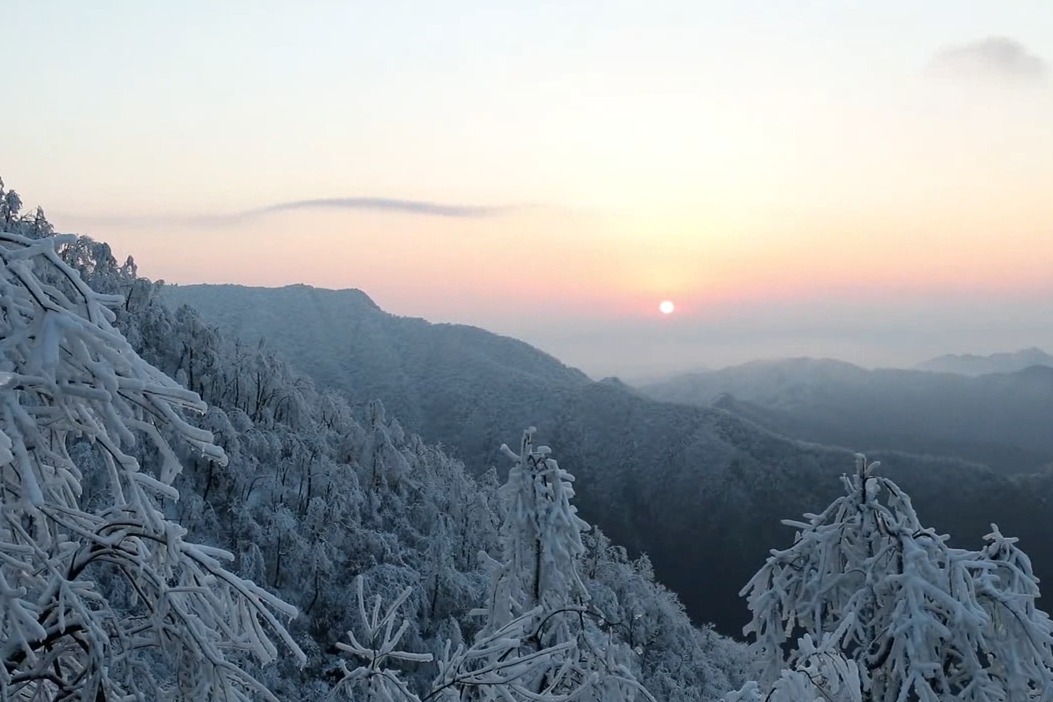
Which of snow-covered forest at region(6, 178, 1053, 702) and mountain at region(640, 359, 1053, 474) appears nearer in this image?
snow-covered forest at region(6, 178, 1053, 702)

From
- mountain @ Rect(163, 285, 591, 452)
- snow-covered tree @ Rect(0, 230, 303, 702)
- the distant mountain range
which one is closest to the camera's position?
snow-covered tree @ Rect(0, 230, 303, 702)

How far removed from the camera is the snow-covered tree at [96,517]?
8.82 ft

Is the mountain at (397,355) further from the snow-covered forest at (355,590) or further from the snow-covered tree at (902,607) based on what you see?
the snow-covered tree at (902,607)

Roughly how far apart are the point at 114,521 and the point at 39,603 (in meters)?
0.48

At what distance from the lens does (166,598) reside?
313 cm

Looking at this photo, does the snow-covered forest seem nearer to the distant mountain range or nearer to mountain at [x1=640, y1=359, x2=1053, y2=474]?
the distant mountain range

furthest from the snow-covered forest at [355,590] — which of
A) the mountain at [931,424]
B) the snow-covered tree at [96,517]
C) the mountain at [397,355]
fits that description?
the mountain at [931,424]

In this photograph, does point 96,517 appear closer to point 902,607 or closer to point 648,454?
point 902,607

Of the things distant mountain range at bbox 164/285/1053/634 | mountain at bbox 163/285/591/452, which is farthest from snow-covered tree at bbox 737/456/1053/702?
mountain at bbox 163/285/591/452

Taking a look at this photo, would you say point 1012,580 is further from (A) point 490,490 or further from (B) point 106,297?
(A) point 490,490

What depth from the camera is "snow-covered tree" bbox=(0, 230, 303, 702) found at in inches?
106

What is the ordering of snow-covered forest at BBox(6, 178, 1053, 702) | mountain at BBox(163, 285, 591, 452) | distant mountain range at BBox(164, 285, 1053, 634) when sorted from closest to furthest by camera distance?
snow-covered forest at BBox(6, 178, 1053, 702) → distant mountain range at BBox(164, 285, 1053, 634) → mountain at BBox(163, 285, 591, 452)

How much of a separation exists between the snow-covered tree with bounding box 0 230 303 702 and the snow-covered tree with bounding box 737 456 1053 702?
13.2ft

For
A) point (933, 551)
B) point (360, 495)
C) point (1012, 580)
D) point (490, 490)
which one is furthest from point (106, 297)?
point (490, 490)
